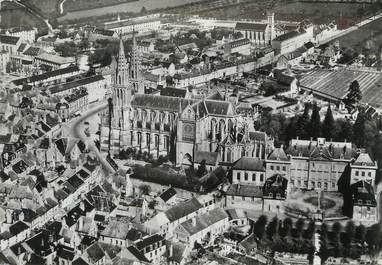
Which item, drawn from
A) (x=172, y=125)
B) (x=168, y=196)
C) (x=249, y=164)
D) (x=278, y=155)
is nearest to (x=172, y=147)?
(x=172, y=125)

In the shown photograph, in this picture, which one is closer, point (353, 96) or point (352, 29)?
point (353, 96)

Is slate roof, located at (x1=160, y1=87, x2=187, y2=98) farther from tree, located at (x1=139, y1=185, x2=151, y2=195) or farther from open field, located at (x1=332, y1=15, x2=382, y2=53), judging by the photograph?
open field, located at (x1=332, y1=15, x2=382, y2=53)

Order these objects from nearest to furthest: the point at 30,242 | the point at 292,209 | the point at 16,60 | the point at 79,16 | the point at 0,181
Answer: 1. the point at 30,242
2. the point at 292,209
3. the point at 0,181
4. the point at 16,60
5. the point at 79,16

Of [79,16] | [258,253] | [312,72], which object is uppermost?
[79,16]

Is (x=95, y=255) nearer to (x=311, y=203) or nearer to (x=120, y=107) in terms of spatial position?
(x=311, y=203)

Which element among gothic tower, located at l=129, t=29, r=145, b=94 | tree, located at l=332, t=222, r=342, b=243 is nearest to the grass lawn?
tree, located at l=332, t=222, r=342, b=243

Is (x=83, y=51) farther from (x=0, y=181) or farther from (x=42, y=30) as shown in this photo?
(x=0, y=181)

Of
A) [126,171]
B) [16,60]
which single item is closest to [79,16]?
[16,60]

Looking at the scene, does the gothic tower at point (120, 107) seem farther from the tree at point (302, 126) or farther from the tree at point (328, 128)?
the tree at point (328, 128)
